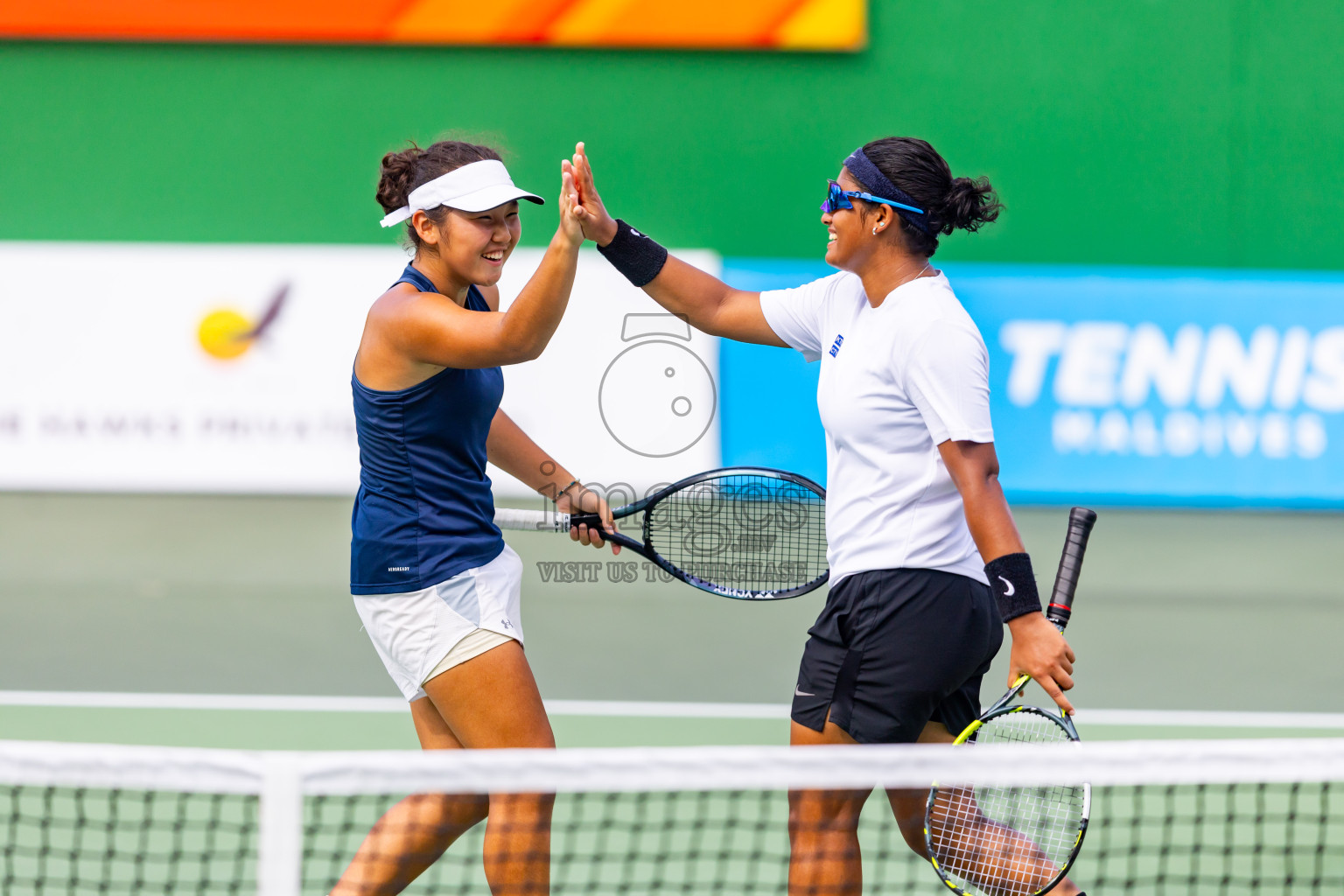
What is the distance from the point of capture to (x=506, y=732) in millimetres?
2186

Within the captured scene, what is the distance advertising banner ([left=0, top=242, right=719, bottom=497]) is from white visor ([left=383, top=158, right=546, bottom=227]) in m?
2.31

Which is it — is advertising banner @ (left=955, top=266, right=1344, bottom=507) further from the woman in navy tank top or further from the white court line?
the woman in navy tank top

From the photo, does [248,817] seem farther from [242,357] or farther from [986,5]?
[986,5]

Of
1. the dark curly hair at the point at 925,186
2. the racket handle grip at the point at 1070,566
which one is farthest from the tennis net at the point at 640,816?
the dark curly hair at the point at 925,186

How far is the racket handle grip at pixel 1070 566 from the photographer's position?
7.26 feet

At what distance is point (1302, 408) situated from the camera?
454 cm

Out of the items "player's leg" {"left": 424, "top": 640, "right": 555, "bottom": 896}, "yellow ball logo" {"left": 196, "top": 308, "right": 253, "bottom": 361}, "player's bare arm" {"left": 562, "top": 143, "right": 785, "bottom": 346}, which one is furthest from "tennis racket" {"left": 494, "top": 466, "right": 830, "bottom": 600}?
"yellow ball logo" {"left": 196, "top": 308, "right": 253, "bottom": 361}

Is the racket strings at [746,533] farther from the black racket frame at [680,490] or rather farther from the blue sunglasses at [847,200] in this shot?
Answer: the blue sunglasses at [847,200]

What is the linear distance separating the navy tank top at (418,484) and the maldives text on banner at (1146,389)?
8.10 feet

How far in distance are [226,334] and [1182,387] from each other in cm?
341

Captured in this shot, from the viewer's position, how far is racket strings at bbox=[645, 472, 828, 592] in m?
3.06

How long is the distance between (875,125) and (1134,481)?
161 centimetres

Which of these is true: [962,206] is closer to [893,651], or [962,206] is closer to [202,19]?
[893,651]

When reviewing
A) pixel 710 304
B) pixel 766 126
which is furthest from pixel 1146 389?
pixel 710 304
